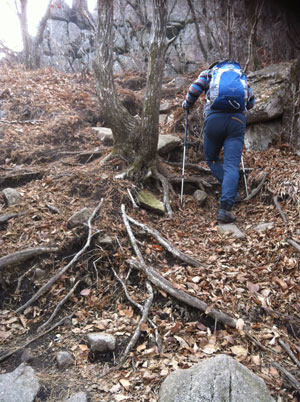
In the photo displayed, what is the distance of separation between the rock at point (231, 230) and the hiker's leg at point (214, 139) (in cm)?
126

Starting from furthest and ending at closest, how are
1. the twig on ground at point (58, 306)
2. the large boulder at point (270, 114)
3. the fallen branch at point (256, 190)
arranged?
the large boulder at point (270, 114), the fallen branch at point (256, 190), the twig on ground at point (58, 306)

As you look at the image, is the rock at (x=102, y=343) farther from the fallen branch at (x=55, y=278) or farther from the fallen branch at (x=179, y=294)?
the fallen branch at (x=55, y=278)

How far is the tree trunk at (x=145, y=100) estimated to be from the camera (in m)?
5.60

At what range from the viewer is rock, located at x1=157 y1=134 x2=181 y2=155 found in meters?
7.07

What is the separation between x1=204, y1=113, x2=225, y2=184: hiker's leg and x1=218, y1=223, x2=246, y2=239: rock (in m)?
1.26

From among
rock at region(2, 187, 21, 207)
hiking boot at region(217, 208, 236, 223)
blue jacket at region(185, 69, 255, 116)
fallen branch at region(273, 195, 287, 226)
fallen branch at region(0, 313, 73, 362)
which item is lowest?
fallen branch at region(0, 313, 73, 362)

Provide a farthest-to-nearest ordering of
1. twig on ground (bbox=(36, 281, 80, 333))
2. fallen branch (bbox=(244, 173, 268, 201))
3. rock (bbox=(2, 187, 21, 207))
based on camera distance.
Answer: fallen branch (bbox=(244, 173, 268, 201)), rock (bbox=(2, 187, 21, 207)), twig on ground (bbox=(36, 281, 80, 333))

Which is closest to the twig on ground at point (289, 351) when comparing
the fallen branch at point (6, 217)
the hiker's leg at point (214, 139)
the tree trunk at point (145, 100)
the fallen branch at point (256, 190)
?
the fallen branch at point (256, 190)

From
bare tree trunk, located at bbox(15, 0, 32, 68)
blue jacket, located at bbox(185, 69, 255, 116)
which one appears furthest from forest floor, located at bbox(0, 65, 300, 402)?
bare tree trunk, located at bbox(15, 0, 32, 68)

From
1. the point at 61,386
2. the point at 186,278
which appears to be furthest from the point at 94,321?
the point at 186,278

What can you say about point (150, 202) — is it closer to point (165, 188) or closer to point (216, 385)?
point (165, 188)

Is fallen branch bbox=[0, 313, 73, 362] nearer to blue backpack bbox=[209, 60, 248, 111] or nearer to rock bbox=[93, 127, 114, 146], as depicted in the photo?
blue backpack bbox=[209, 60, 248, 111]

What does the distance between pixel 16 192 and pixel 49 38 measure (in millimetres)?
19211

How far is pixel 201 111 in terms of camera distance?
8.48 metres
